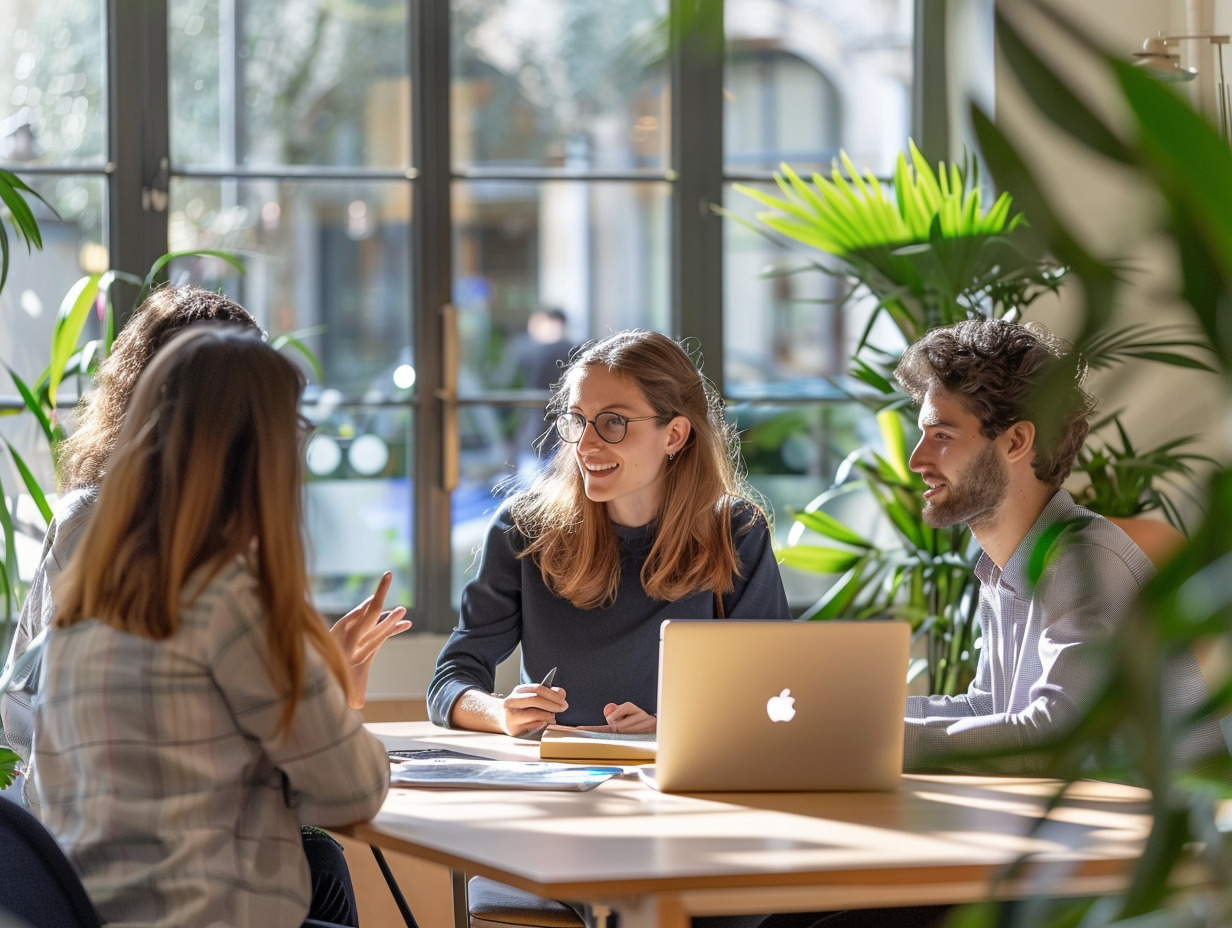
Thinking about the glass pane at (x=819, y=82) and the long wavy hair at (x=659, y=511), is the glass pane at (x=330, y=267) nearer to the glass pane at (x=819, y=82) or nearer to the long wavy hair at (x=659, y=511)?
the glass pane at (x=819, y=82)

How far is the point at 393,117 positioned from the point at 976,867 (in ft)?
9.29

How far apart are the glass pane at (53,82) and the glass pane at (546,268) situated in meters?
0.96

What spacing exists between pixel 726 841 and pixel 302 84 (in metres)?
2.80

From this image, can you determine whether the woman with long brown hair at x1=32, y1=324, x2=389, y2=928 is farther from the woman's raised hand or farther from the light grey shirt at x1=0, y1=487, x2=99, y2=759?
the light grey shirt at x1=0, y1=487, x2=99, y2=759

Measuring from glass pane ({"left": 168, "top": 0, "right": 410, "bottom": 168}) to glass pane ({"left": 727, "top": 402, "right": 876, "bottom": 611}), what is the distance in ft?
4.05

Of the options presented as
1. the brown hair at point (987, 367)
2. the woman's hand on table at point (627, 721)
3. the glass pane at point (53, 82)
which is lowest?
the woman's hand on table at point (627, 721)

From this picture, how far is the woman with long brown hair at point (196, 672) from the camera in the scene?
5.01 feet

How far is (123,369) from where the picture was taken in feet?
7.53

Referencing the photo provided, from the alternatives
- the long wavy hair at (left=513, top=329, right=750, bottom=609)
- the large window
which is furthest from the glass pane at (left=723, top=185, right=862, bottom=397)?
the long wavy hair at (left=513, top=329, right=750, bottom=609)

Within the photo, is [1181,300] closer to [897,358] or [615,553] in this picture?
[615,553]

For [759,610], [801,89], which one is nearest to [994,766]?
[759,610]

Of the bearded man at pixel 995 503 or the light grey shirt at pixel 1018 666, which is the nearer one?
the light grey shirt at pixel 1018 666

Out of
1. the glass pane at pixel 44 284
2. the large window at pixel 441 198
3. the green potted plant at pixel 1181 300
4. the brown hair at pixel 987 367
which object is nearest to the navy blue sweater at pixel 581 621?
the brown hair at pixel 987 367

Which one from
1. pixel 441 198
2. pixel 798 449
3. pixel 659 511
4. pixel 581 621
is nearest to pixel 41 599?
pixel 581 621
